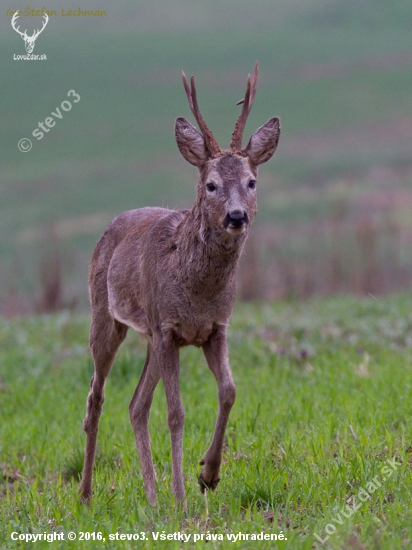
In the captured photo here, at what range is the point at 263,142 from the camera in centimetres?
549

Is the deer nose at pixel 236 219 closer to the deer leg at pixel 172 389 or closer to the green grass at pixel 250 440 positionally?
the deer leg at pixel 172 389

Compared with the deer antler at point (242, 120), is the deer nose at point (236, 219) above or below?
below

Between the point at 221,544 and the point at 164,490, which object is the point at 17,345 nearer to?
the point at 164,490

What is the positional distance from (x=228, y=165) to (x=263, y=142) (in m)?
0.36

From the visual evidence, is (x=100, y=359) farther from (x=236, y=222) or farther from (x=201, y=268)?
(x=236, y=222)

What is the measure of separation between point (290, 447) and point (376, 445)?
21.2 inches

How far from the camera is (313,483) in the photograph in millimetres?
5219

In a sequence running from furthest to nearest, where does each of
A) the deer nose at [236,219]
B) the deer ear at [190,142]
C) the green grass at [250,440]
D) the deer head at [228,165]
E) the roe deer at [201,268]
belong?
1. the deer ear at [190,142]
2. the roe deer at [201,268]
3. the deer head at [228,165]
4. the deer nose at [236,219]
5. the green grass at [250,440]

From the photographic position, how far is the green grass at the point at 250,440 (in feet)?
15.8

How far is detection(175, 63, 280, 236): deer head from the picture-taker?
5070 mm

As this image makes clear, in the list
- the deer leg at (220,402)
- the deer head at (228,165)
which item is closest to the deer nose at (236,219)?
the deer head at (228,165)

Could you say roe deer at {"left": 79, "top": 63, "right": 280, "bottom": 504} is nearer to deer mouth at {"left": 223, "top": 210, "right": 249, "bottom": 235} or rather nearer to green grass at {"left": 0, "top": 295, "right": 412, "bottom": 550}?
deer mouth at {"left": 223, "top": 210, "right": 249, "bottom": 235}

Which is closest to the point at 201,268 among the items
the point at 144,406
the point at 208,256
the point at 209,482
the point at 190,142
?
the point at 208,256

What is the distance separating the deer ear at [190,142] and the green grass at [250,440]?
1845mm
